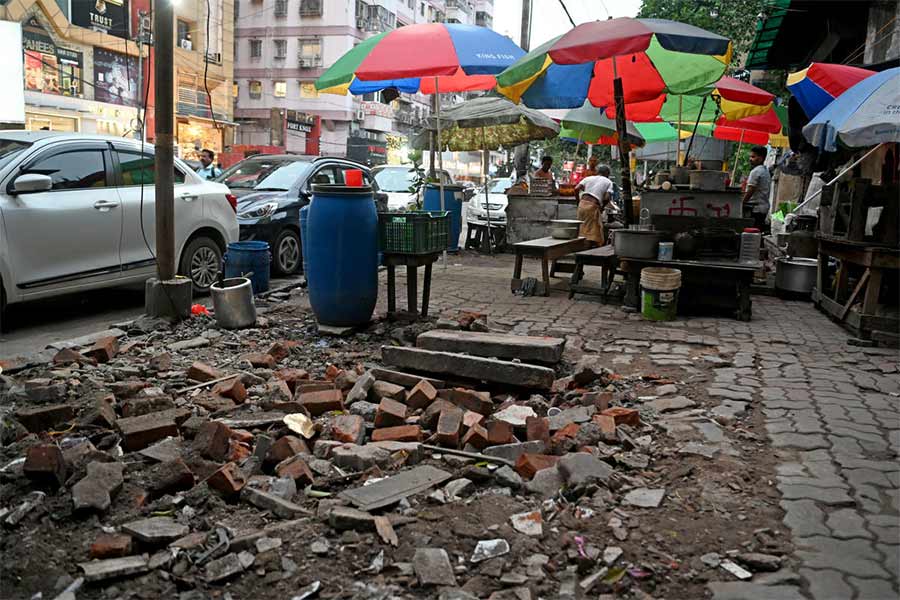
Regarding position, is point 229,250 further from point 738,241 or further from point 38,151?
point 738,241

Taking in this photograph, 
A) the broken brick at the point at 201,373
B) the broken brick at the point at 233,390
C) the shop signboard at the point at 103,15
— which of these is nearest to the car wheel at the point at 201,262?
the broken brick at the point at 201,373

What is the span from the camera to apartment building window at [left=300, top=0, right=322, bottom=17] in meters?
47.1

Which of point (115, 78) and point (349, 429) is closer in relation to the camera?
point (349, 429)

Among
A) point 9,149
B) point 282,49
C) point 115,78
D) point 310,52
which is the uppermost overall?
point 282,49

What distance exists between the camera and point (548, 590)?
8.44 ft

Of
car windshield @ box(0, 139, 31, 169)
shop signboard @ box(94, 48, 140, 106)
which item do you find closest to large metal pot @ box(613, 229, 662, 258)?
car windshield @ box(0, 139, 31, 169)

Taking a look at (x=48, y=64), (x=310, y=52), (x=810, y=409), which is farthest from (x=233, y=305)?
(x=310, y=52)

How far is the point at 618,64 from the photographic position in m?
10.9

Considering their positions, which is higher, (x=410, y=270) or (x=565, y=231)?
(x=565, y=231)

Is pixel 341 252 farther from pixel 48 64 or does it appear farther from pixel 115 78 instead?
pixel 115 78

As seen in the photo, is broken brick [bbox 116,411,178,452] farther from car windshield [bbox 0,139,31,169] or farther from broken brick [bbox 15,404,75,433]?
car windshield [bbox 0,139,31,169]

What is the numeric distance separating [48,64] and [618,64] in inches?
892

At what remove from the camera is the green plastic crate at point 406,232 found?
673 centimetres

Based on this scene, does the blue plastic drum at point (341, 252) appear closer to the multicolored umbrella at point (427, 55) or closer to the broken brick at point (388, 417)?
the broken brick at point (388, 417)
